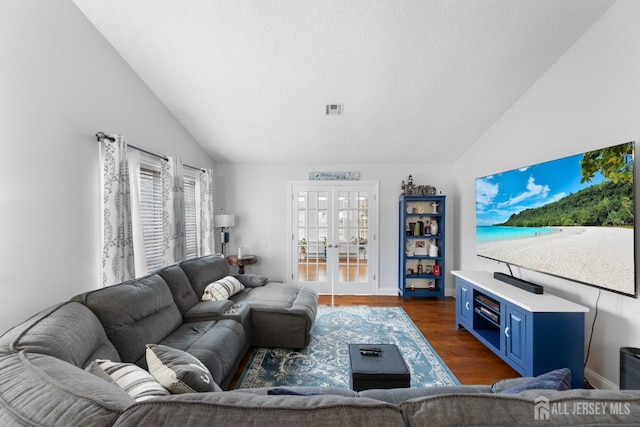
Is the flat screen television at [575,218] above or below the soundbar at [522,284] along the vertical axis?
above

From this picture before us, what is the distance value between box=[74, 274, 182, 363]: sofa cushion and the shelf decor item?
11.4ft

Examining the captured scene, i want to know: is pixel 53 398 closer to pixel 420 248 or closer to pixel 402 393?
pixel 402 393

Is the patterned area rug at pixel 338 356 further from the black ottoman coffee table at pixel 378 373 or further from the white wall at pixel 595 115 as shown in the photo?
the white wall at pixel 595 115

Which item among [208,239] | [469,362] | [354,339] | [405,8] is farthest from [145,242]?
[469,362]

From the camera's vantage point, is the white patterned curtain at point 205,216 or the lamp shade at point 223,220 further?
the lamp shade at point 223,220

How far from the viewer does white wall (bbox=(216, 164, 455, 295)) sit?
4.74m

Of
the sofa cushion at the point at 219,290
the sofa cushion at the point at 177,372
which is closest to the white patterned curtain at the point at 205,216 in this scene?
the sofa cushion at the point at 219,290

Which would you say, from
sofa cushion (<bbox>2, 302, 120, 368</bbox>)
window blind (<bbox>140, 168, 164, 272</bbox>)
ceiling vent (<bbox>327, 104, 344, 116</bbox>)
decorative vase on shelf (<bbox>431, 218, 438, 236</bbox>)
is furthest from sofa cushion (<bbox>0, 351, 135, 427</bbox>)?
decorative vase on shelf (<bbox>431, 218, 438, 236</bbox>)

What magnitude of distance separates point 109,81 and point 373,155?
3.48 m

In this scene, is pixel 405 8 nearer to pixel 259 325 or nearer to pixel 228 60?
pixel 228 60

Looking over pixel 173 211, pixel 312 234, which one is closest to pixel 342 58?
pixel 173 211

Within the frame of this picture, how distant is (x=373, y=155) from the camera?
4.48m

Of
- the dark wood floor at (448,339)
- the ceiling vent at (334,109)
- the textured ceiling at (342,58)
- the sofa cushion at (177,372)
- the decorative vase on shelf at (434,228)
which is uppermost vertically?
the textured ceiling at (342,58)

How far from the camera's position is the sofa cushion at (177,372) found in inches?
46.9
